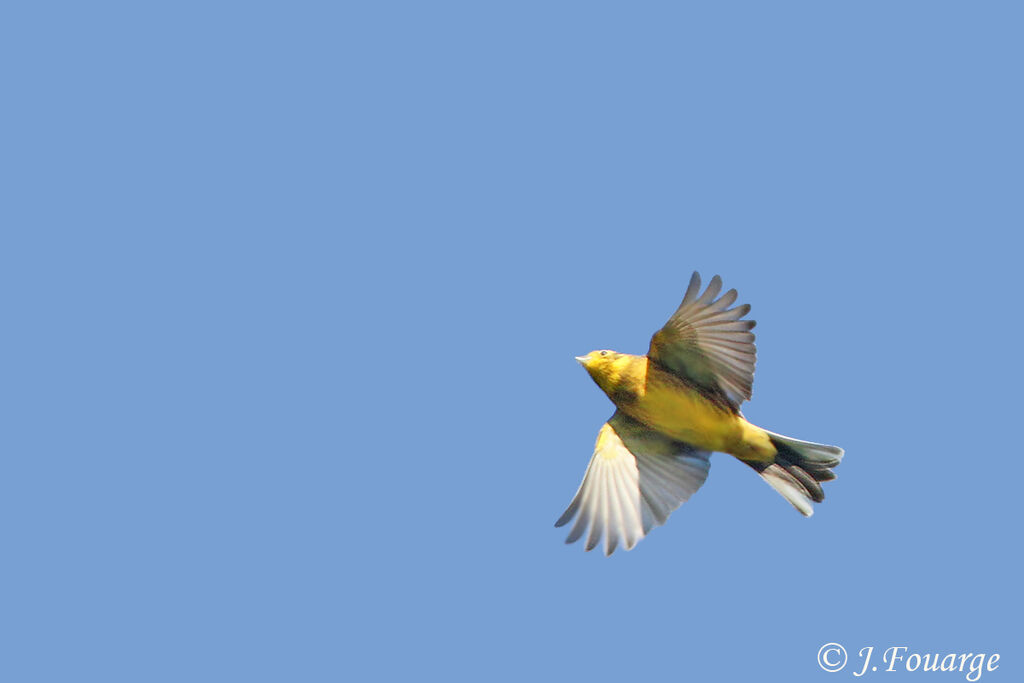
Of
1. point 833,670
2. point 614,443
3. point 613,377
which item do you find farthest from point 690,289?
point 833,670

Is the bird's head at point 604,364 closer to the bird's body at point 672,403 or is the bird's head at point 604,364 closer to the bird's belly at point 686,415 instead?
the bird's body at point 672,403

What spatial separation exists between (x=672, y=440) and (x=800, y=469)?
1.12m

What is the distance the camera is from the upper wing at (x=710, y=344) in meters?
9.84

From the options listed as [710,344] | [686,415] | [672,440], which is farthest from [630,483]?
[710,344]

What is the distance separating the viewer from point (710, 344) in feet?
33.0

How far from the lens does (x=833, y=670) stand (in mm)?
9758

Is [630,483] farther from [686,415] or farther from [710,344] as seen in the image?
[710,344]

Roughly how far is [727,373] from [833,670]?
8.09 feet

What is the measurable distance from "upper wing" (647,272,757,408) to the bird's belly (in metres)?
0.14

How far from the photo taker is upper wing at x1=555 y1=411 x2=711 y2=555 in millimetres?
10570

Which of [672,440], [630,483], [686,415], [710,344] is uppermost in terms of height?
[710,344]

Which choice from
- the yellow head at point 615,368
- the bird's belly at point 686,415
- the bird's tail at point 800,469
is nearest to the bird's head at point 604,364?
the yellow head at point 615,368

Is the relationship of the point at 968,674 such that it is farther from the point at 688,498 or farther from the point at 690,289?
the point at 690,289

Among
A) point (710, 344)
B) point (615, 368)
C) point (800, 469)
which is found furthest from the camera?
point (800, 469)
